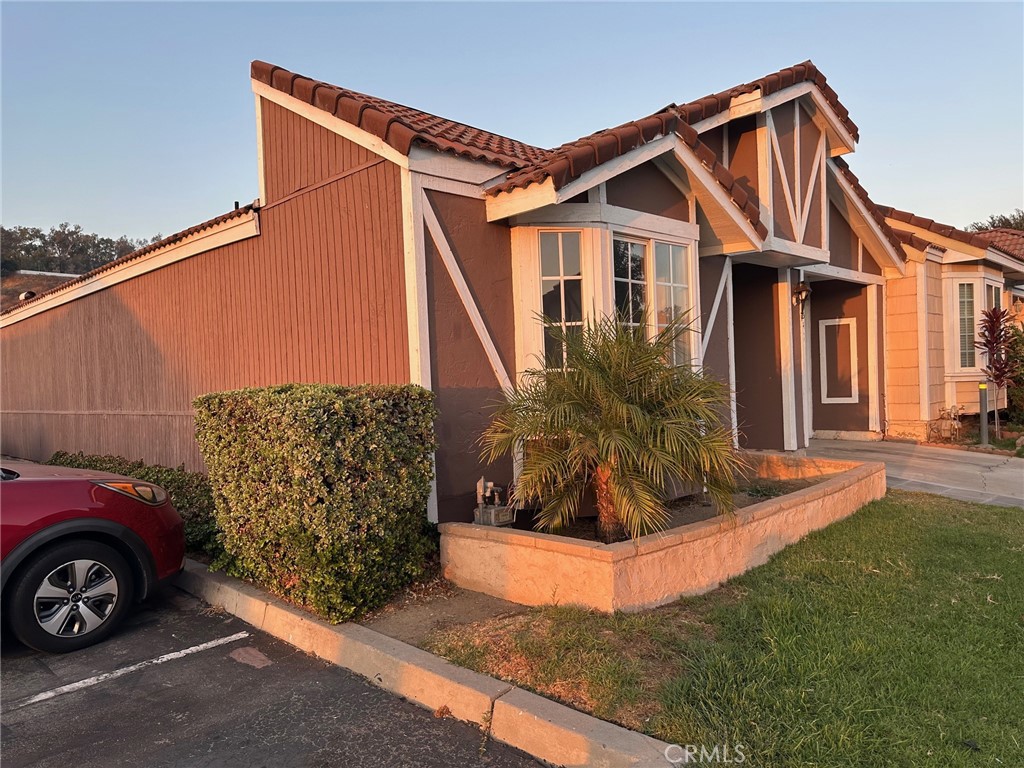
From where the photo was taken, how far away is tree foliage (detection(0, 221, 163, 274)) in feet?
123

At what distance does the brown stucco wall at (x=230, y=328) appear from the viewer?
5.72 m

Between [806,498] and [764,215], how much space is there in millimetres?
4052

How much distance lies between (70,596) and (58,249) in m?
46.8

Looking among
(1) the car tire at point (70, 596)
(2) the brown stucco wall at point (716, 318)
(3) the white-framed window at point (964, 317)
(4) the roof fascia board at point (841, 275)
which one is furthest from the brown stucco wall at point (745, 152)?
(1) the car tire at point (70, 596)

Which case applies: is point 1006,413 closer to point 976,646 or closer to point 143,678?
point 976,646

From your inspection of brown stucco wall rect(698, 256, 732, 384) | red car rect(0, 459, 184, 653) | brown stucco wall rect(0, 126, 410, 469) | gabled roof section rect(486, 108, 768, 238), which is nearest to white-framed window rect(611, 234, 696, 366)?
brown stucco wall rect(698, 256, 732, 384)

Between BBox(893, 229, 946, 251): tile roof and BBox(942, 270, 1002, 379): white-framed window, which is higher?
BBox(893, 229, 946, 251): tile roof

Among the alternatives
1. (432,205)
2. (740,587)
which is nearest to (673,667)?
(740,587)

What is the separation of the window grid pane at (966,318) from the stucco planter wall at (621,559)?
895 centimetres

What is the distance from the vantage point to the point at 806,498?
5.54 metres

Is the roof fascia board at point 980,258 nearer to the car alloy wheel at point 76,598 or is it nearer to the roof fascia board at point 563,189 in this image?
Answer: the roof fascia board at point 563,189

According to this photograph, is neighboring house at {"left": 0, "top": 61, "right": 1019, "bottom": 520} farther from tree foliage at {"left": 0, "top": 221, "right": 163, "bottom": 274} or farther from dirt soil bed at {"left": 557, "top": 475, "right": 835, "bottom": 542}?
tree foliage at {"left": 0, "top": 221, "right": 163, "bottom": 274}

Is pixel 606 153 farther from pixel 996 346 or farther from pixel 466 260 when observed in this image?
pixel 996 346

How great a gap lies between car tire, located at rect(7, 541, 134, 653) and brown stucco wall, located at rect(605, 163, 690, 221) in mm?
5018
